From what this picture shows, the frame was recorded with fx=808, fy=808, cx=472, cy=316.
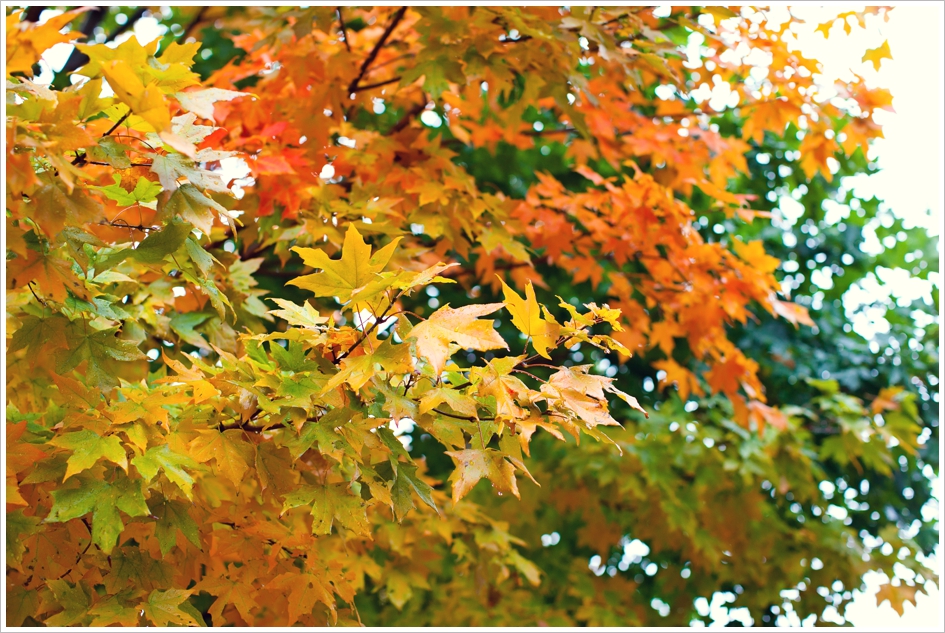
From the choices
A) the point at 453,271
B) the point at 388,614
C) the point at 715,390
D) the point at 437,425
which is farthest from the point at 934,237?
the point at 437,425

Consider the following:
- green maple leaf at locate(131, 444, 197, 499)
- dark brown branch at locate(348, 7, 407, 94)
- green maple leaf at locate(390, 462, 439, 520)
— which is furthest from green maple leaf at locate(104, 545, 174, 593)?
dark brown branch at locate(348, 7, 407, 94)

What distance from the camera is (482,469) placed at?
151 cm

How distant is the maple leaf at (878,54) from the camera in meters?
3.27

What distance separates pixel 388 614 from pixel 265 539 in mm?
2642

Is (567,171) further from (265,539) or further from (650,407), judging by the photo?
(265,539)

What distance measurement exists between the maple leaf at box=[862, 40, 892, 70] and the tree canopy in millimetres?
16

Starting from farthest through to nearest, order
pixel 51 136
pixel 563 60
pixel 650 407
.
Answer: pixel 650 407 → pixel 563 60 → pixel 51 136

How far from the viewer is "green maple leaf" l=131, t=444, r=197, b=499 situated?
5.03 ft

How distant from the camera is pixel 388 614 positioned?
4.29 metres

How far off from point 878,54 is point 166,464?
10.3 feet

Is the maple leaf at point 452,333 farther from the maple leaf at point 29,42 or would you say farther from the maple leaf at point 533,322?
the maple leaf at point 29,42

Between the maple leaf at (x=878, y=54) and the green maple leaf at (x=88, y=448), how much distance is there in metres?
3.17

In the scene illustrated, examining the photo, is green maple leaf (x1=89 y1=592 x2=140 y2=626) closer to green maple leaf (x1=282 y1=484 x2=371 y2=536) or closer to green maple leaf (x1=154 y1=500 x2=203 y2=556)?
green maple leaf (x1=154 y1=500 x2=203 y2=556)

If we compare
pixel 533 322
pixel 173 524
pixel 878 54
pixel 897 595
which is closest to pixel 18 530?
pixel 173 524
